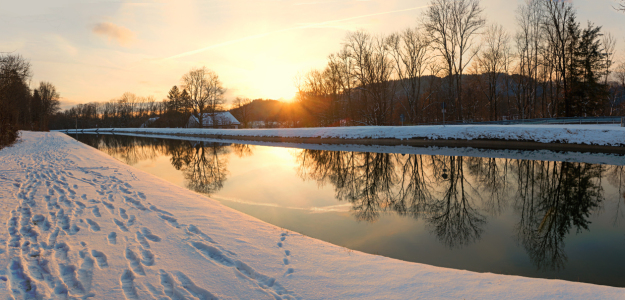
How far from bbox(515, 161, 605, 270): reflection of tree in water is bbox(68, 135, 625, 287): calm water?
0.07ft

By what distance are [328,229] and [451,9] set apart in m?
38.7

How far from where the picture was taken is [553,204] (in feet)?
23.7

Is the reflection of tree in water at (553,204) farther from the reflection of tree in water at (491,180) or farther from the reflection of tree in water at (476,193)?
the reflection of tree in water at (491,180)

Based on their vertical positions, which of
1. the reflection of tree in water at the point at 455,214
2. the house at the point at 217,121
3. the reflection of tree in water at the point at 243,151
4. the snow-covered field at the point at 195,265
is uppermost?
the house at the point at 217,121

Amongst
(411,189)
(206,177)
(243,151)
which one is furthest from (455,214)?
(243,151)

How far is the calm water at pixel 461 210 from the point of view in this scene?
4.58 m

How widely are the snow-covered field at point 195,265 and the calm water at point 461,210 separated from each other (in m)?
0.87

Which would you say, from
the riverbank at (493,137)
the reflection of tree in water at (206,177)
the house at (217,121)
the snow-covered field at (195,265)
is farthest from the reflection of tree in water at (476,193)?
the house at (217,121)

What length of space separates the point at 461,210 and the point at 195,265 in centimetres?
588

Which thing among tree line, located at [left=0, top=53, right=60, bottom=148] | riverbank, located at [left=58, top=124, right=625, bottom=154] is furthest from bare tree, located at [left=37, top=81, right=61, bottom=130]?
riverbank, located at [left=58, top=124, right=625, bottom=154]

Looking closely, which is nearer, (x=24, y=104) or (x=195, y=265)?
(x=195, y=265)

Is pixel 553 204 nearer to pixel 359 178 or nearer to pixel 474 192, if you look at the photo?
pixel 474 192

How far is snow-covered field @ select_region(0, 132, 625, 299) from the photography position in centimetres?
316

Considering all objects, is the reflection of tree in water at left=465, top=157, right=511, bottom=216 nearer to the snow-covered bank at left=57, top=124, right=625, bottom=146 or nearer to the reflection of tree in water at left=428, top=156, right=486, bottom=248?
the reflection of tree in water at left=428, top=156, right=486, bottom=248
